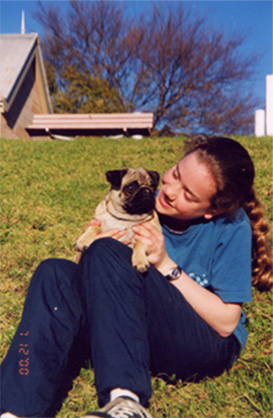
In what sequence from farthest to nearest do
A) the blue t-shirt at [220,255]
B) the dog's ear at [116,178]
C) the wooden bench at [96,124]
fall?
the wooden bench at [96,124]
the dog's ear at [116,178]
the blue t-shirt at [220,255]

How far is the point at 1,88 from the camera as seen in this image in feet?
43.7

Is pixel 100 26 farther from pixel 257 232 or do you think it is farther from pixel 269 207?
pixel 257 232

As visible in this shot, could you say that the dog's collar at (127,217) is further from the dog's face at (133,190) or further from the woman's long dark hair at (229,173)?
the woman's long dark hair at (229,173)

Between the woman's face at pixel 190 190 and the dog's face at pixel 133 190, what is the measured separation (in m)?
0.39

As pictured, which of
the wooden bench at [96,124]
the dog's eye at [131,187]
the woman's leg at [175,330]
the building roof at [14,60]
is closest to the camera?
the woman's leg at [175,330]

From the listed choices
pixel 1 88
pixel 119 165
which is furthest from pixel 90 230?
pixel 1 88

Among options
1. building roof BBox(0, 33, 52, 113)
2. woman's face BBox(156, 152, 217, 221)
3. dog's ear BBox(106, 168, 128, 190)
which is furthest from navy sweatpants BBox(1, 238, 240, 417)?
building roof BBox(0, 33, 52, 113)

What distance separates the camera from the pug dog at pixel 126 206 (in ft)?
9.82

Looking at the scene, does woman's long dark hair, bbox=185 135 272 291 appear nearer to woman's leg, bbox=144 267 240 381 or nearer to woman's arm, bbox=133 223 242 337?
woman's arm, bbox=133 223 242 337

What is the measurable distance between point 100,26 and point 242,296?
77.0 feet

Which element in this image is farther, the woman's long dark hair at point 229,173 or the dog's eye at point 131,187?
the dog's eye at point 131,187

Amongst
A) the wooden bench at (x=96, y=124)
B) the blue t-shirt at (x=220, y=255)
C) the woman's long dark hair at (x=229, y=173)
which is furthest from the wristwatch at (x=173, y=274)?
the wooden bench at (x=96, y=124)

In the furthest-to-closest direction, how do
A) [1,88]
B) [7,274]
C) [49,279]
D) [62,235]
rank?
[1,88] < [62,235] < [7,274] < [49,279]

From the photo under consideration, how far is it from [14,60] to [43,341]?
50.4 ft
